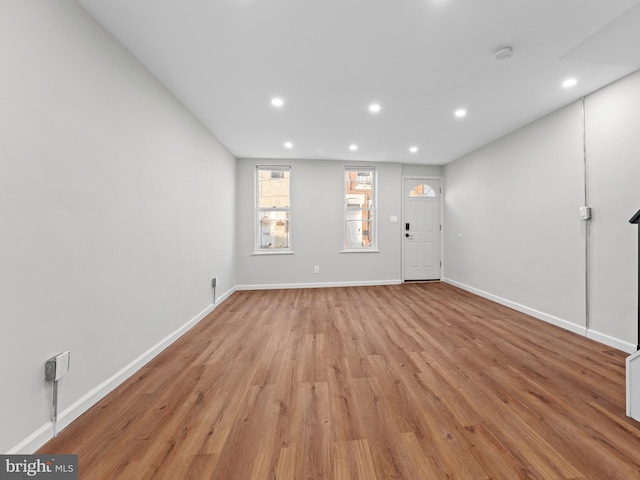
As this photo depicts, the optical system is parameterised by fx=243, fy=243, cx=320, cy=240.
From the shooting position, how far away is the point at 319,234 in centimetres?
→ 493

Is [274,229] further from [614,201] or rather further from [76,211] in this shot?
[614,201]

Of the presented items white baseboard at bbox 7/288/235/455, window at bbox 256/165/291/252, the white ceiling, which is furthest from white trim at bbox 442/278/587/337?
white baseboard at bbox 7/288/235/455

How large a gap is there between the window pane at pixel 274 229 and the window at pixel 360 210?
1.25 meters

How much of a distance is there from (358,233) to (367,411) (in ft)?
12.8

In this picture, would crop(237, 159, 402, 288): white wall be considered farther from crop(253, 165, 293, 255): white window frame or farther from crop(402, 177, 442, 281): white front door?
crop(402, 177, 442, 281): white front door

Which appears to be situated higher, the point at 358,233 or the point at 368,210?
the point at 368,210

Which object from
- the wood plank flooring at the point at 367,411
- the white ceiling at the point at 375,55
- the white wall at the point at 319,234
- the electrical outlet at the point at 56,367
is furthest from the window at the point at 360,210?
the electrical outlet at the point at 56,367

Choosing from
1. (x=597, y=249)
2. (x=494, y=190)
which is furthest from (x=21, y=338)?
(x=494, y=190)

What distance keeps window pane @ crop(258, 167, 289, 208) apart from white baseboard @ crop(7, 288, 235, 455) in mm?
2920

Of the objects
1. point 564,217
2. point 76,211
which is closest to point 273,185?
point 76,211

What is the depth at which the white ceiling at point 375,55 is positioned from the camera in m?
1.53

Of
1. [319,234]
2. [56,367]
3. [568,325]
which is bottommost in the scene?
[568,325]

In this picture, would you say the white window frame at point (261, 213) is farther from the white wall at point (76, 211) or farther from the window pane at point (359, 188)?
the white wall at point (76, 211)

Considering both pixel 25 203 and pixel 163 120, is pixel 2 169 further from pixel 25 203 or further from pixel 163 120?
pixel 163 120
